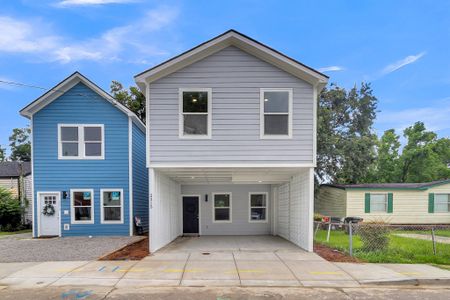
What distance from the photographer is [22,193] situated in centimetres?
1616

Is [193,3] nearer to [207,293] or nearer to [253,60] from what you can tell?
[253,60]

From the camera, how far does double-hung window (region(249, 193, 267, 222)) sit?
12.4 meters

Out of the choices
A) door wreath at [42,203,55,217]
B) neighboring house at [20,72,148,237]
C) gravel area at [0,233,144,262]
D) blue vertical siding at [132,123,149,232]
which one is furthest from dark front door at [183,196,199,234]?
door wreath at [42,203,55,217]

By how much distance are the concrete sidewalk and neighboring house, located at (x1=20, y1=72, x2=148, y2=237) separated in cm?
426

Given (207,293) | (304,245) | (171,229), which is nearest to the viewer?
(207,293)

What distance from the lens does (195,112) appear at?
7980 millimetres

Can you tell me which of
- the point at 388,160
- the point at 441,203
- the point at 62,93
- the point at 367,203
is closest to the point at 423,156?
the point at 388,160

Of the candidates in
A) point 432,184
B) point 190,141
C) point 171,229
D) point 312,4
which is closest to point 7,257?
point 171,229

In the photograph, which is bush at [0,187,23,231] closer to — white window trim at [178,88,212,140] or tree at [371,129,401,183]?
white window trim at [178,88,212,140]

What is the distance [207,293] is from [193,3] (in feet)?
44.8

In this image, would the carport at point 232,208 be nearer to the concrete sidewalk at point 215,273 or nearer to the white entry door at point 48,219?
the concrete sidewalk at point 215,273

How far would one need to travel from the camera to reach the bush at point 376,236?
7750mm

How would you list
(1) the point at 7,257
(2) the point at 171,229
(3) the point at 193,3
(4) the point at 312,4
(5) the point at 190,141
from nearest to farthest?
(1) the point at 7,257 < (5) the point at 190,141 < (2) the point at 171,229 < (3) the point at 193,3 < (4) the point at 312,4

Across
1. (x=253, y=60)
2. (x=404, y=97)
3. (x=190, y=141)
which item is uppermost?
(x=404, y=97)
